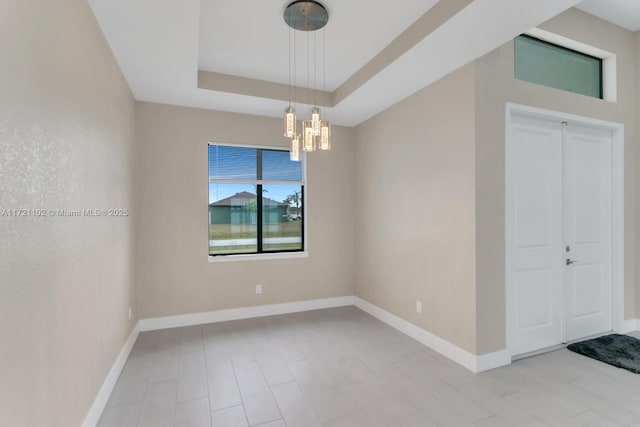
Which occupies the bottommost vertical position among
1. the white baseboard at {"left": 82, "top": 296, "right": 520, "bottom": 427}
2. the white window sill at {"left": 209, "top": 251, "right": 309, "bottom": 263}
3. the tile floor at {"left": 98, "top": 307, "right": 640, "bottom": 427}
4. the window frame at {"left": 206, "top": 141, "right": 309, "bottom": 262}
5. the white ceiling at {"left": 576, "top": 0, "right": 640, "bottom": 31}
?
the tile floor at {"left": 98, "top": 307, "right": 640, "bottom": 427}

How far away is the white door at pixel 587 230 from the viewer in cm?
329

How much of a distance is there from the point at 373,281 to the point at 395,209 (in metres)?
1.12

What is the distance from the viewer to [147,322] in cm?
373

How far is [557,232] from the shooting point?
10.4ft

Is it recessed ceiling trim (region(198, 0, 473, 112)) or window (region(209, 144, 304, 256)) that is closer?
recessed ceiling trim (region(198, 0, 473, 112))

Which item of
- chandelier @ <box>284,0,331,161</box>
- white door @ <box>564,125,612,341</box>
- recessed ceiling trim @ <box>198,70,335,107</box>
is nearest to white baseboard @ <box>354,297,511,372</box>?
white door @ <box>564,125,612,341</box>

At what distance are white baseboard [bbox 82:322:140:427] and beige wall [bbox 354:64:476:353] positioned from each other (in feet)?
9.51

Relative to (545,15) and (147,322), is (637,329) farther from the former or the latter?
(147,322)

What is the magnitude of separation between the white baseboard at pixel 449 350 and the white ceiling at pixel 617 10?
11.7ft

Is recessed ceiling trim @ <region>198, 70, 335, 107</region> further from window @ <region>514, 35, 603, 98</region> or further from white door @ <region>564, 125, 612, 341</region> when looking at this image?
white door @ <region>564, 125, 612, 341</region>

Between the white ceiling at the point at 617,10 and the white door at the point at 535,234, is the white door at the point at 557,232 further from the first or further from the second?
the white ceiling at the point at 617,10

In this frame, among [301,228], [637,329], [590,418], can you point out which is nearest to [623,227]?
[637,329]

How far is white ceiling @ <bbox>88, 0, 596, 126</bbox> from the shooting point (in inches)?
81.8

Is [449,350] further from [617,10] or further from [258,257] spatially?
[617,10]
